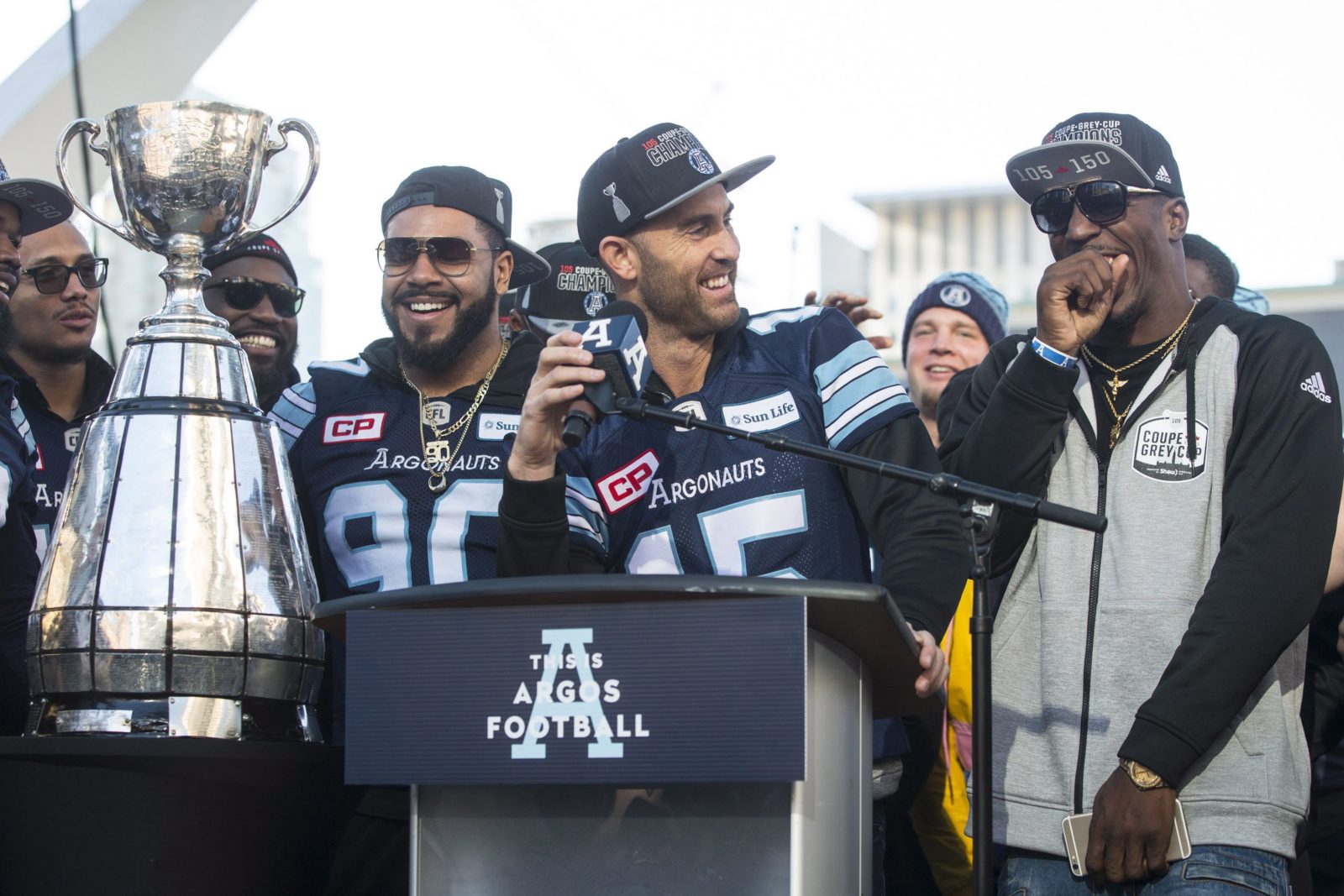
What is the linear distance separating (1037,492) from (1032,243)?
77.7 meters

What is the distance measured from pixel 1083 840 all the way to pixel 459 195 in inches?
86.5

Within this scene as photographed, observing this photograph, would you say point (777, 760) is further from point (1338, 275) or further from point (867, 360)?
point (1338, 275)

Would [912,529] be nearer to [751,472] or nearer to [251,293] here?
[751,472]

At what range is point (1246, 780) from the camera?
2781mm

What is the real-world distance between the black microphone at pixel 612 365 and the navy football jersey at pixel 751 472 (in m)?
0.48

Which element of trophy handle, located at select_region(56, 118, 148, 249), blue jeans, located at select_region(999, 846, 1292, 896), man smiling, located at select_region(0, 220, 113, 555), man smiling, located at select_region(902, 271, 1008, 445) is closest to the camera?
blue jeans, located at select_region(999, 846, 1292, 896)

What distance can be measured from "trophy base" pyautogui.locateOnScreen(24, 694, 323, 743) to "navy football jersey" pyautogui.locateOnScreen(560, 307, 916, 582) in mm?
882

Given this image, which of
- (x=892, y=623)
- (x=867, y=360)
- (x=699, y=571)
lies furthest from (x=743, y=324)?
(x=892, y=623)

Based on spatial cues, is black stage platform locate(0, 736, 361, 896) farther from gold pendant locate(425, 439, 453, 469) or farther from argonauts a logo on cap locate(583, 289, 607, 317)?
argonauts a logo on cap locate(583, 289, 607, 317)

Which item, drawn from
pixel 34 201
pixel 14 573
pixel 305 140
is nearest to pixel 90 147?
pixel 305 140

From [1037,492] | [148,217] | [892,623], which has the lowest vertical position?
[892,623]

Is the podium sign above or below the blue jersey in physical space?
below

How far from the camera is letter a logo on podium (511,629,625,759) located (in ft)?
6.81

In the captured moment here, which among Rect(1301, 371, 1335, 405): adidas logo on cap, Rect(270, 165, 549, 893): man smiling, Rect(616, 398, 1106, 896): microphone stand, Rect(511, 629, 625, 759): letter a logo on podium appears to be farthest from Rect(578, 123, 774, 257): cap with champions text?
Rect(511, 629, 625, 759): letter a logo on podium
